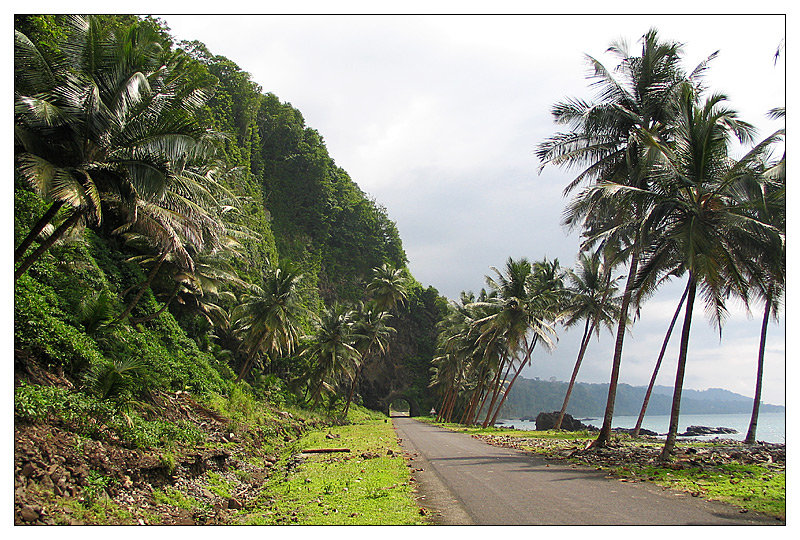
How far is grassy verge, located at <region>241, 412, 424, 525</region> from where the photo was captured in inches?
266

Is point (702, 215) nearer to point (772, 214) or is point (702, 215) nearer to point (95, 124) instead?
point (772, 214)

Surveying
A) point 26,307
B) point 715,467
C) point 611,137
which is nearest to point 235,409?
point 26,307

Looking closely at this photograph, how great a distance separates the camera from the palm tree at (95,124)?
9227mm

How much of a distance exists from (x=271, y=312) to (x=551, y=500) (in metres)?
24.4

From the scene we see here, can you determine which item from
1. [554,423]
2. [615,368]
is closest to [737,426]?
[554,423]

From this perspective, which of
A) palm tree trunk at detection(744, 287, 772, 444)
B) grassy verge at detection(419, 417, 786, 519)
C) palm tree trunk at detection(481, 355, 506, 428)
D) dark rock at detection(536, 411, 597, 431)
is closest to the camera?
grassy verge at detection(419, 417, 786, 519)

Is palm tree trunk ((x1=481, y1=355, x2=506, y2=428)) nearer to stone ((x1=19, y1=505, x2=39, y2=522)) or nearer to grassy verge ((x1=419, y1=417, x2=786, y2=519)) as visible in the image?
grassy verge ((x1=419, y1=417, x2=786, y2=519))

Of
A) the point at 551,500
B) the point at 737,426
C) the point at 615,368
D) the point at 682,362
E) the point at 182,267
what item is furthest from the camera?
the point at 737,426

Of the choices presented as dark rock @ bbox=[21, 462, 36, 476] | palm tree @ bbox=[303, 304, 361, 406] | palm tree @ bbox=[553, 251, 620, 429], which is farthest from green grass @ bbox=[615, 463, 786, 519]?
palm tree @ bbox=[303, 304, 361, 406]

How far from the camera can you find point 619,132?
17.2 metres

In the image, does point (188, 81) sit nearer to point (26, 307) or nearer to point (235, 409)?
point (26, 307)

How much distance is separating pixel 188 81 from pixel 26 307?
663cm

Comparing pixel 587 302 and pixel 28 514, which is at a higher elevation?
pixel 587 302

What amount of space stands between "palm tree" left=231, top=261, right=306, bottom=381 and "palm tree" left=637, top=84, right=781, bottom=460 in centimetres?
2204
